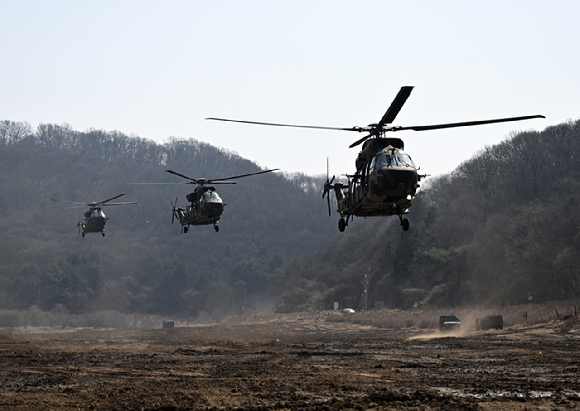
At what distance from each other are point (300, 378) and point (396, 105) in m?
9.10

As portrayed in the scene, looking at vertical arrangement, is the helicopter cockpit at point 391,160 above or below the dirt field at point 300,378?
above

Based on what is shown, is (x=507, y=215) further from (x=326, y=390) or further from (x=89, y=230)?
(x=326, y=390)

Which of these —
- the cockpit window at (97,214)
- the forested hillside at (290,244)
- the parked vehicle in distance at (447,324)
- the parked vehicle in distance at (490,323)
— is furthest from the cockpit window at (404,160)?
the forested hillside at (290,244)

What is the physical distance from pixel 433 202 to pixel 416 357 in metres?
93.1

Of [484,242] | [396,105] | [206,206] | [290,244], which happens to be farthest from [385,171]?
[290,244]

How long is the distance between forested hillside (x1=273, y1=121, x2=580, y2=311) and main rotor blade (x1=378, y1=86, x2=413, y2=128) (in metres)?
43.8

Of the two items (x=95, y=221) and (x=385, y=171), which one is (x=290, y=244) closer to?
(x=95, y=221)

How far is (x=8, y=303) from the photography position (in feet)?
440

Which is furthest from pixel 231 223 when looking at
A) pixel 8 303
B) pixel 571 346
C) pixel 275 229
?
pixel 571 346

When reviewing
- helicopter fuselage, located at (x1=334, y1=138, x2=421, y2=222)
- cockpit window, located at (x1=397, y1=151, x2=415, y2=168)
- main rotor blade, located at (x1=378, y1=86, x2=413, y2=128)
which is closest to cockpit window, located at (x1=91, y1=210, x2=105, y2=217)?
helicopter fuselage, located at (x1=334, y1=138, x2=421, y2=222)

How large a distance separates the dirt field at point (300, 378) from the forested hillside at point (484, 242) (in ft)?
131

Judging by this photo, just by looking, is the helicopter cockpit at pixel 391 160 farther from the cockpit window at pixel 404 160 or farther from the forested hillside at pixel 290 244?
the forested hillside at pixel 290 244

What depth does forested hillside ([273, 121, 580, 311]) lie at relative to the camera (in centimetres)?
6938

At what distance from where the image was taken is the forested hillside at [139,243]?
137 meters
